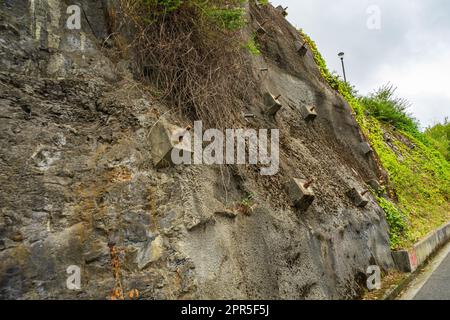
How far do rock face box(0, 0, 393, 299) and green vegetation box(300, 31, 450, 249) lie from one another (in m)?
4.05

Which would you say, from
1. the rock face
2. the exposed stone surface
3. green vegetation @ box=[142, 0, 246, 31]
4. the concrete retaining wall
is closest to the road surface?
the concrete retaining wall

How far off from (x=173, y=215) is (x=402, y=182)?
403 inches

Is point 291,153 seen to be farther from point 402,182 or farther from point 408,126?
point 408,126

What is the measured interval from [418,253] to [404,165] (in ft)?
23.1

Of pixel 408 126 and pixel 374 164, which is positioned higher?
pixel 408 126

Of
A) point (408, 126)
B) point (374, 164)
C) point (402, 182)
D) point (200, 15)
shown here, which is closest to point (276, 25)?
point (374, 164)

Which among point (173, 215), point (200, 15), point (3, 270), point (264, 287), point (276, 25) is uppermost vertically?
point (276, 25)

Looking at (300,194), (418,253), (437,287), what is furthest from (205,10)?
(418,253)

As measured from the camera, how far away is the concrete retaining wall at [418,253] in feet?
22.8

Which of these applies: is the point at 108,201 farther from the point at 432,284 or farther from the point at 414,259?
the point at 414,259

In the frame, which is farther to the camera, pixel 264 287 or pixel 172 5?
pixel 172 5

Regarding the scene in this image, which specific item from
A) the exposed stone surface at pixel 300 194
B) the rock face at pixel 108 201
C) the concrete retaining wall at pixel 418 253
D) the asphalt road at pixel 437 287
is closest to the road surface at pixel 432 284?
the asphalt road at pixel 437 287

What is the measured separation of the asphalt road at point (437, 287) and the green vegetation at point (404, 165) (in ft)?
3.05

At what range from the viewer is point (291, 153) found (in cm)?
645
